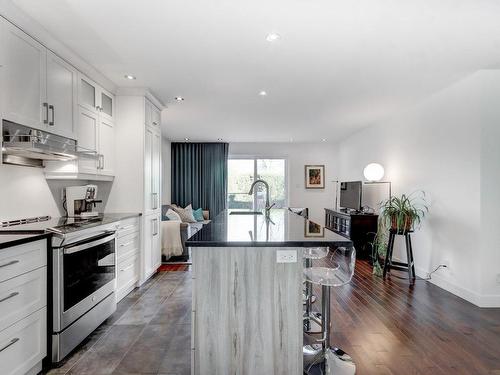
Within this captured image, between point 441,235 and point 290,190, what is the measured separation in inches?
176

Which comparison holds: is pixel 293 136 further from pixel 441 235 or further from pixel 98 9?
pixel 98 9

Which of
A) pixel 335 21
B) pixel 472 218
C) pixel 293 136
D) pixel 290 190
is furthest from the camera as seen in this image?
pixel 290 190

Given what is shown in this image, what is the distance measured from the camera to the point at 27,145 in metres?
2.11

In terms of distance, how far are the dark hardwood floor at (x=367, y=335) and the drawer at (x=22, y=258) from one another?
74 centimetres

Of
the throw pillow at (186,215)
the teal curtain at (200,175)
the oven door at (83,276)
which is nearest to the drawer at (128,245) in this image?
the oven door at (83,276)

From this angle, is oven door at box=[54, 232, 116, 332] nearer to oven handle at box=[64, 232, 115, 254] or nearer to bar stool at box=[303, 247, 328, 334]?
oven handle at box=[64, 232, 115, 254]

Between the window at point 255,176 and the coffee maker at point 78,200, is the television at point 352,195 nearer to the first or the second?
the window at point 255,176

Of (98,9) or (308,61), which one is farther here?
(308,61)

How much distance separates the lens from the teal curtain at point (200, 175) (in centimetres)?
777

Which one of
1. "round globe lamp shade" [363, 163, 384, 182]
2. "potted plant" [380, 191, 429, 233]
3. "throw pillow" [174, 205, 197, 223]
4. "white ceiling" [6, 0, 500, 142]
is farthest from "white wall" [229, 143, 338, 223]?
"potted plant" [380, 191, 429, 233]

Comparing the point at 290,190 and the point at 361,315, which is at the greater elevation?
the point at 290,190

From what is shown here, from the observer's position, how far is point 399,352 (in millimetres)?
2195

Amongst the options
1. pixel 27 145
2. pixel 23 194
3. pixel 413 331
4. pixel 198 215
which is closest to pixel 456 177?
pixel 413 331

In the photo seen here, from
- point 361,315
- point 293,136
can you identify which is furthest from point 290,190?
point 361,315
